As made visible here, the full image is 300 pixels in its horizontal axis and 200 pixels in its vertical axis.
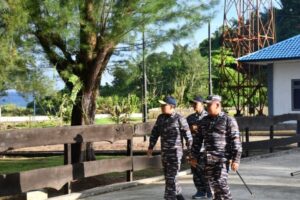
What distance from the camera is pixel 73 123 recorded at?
13914mm

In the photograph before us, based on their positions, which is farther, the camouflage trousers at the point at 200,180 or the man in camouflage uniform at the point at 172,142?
the camouflage trousers at the point at 200,180

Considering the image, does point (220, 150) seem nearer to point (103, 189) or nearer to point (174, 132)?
point (174, 132)

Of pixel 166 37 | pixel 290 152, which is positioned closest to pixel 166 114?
pixel 166 37

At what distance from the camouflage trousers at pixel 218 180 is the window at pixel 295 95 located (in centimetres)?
2305

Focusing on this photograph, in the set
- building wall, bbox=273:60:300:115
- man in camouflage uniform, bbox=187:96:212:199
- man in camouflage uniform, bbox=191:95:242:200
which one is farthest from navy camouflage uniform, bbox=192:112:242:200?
building wall, bbox=273:60:300:115

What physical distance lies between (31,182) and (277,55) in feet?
75.1

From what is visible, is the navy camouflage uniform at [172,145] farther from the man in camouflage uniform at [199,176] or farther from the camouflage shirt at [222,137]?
the camouflage shirt at [222,137]

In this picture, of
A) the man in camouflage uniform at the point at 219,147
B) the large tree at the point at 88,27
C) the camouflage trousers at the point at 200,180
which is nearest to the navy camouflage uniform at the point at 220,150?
the man in camouflage uniform at the point at 219,147

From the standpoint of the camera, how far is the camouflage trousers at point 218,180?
23.5ft

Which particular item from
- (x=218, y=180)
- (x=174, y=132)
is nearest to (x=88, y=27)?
(x=174, y=132)

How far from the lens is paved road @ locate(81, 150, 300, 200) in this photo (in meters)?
9.23

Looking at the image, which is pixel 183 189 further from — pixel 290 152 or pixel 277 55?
pixel 277 55

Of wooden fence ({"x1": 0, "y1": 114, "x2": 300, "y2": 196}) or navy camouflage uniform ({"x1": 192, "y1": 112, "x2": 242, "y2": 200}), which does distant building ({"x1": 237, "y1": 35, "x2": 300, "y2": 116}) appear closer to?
wooden fence ({"x1": 0, "y1": 114, "x2": 300, "y2": 196})

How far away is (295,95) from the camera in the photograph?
29.5 meters
